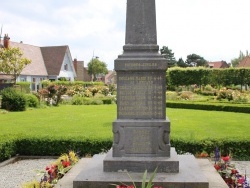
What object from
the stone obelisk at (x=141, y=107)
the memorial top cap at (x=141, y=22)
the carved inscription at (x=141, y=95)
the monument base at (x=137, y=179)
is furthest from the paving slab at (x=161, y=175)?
the memorial top cap at (x=141, y=22)

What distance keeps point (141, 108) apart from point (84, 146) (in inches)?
194

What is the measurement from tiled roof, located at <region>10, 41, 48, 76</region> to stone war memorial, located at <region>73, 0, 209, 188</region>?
44933 millimetres

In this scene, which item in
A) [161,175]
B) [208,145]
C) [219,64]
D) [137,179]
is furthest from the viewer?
[219,64]

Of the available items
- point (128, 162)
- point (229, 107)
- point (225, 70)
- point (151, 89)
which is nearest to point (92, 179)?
point (128, 162)

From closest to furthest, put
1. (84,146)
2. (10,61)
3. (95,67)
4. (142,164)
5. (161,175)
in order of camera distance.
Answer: (161,175), (142,164), (84,146), (10,61), (95,67)

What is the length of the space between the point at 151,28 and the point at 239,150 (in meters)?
6.11

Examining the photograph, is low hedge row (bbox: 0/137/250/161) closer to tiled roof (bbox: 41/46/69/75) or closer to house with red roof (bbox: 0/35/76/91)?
house with red roof (bbox: 0/35/76/91)

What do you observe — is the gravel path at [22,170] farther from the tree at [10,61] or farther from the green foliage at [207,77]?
the green foliage at [207,77]

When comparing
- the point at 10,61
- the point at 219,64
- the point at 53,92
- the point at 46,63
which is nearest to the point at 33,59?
the point at 46,63

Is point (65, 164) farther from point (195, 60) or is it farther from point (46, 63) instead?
point (195, 60)

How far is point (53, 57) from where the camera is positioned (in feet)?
188

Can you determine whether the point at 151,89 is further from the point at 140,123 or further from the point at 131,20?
the point at 131,20

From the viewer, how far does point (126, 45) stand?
23.6ft

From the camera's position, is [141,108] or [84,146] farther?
[84,146]
